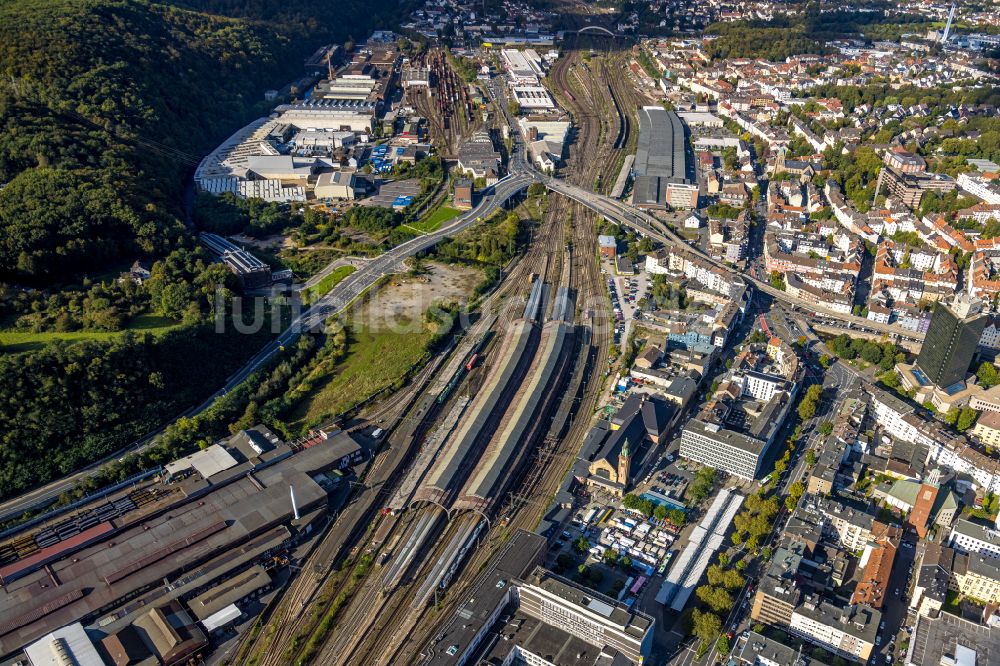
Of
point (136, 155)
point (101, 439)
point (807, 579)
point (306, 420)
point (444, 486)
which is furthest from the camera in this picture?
point (136, 155)

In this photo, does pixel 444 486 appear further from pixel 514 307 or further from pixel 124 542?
pixel 514 307

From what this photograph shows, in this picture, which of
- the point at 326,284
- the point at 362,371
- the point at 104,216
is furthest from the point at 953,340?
the point at 104,216

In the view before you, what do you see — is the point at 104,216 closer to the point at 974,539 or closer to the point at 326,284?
the point at 326,284

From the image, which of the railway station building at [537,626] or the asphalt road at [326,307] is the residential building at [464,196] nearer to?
the asphalt road at [326,307]

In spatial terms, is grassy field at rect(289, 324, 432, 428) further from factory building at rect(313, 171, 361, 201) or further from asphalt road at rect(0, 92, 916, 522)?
factory building at rect(313, 171, 361, 201)

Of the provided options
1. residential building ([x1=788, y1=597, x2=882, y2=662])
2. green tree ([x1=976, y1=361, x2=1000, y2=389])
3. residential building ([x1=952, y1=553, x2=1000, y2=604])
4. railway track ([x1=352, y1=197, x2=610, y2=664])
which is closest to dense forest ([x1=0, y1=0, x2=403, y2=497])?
railway track ([x1=352, y1=197, x2=610, y2=664])

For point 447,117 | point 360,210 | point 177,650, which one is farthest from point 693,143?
point 177,650
